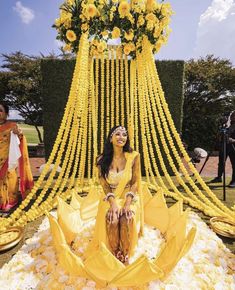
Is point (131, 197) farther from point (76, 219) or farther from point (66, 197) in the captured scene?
point (66, 197)

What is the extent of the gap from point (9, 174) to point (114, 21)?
3365mm

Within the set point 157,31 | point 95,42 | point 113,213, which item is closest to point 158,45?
point 157,31

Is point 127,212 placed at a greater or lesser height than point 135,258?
greater

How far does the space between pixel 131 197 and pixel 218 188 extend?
14.3 ft

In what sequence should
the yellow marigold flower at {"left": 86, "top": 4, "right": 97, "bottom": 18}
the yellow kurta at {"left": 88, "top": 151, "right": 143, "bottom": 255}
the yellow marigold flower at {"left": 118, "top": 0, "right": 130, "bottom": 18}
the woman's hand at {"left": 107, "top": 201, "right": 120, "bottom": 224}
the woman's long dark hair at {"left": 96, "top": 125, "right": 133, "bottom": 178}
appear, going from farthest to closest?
the yellow marigold flower at {"left": 118, "top": 0, "right": 130, "bottom": 18} → the yellow marigold flower at {"left": 86, "top": 4, "right": 97, "bottom": 18} → the woman's long dark hair at {"left": 96, "top": 125, "right": 133, "bottom": 178} → the yellow kurta at {"left": 88, "top": 151, "right": 143, "bottom": 255} → the woman's hand at {"left": 107, "top": 201, "right": 120, "bottom": 224}

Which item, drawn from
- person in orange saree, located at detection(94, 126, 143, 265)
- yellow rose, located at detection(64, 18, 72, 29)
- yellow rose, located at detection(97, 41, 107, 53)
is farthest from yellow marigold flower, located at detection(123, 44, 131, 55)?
person in orange saree, located at detection(94, 126, 143, 265)

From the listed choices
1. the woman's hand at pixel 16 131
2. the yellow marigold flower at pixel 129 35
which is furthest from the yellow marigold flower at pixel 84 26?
the woman's hand at pixel 16 131

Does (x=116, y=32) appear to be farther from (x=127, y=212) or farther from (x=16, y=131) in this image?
(x=127, y=212)

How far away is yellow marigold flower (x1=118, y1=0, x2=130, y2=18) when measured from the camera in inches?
167

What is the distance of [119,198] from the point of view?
3.32 m

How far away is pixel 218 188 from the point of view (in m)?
6.78

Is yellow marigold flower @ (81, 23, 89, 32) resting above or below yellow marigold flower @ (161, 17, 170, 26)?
below

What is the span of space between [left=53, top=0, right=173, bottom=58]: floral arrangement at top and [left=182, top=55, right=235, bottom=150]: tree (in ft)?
36.2

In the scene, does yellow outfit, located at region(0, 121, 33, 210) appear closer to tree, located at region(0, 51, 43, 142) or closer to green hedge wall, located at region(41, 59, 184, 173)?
green hedge wall, located at region(41, 59, 184, 173)
